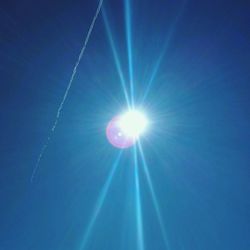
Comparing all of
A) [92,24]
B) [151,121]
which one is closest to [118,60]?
[92,24]

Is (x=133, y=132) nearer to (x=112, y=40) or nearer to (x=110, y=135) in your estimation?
(x=110, y=135)

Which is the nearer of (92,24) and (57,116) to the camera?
(92,24)

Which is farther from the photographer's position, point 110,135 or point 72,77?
point 110,135

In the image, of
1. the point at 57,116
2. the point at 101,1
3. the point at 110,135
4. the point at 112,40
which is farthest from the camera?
the point at 110,135

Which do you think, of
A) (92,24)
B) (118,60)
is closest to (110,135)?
(118,60)

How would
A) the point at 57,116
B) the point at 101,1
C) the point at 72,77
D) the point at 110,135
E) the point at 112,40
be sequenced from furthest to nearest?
the point at 110,135
the point at 57,116
the point at 72,77
the point at 112,40
the point at 101,1

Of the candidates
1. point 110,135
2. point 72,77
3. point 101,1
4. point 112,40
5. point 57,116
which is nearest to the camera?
point 101,1

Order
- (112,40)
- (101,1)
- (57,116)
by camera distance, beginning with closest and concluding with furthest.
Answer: (101,1) → (112,40) → (57,116)

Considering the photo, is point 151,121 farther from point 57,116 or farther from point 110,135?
point 57,116

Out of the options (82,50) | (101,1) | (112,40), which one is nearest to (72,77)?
(82,50)
